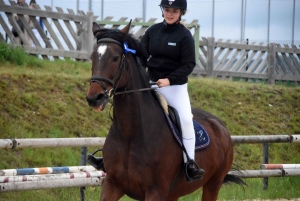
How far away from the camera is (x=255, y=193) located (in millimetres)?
12227

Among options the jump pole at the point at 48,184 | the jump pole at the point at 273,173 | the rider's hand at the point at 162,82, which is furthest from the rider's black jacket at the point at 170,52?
the jump pole at the point at 273,173

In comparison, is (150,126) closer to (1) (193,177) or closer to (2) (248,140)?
(1) (193,177)

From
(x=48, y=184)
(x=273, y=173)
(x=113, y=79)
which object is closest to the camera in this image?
(x=113, y=79)

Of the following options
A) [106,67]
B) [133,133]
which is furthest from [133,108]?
[106,67]

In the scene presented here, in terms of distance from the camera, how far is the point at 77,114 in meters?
13.7

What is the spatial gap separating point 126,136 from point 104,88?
867 mm

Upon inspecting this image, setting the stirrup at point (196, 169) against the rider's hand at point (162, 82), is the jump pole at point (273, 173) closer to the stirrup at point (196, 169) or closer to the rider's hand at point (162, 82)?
the stirrup at point (196, 169)

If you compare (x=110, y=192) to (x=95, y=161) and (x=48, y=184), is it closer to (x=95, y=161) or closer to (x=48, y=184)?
(x=95, y=161)

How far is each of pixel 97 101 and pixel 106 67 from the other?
0.46 metres

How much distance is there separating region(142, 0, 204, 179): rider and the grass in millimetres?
3438

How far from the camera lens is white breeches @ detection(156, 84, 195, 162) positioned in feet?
24.8

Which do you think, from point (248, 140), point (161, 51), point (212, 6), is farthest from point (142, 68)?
point (212, 6)

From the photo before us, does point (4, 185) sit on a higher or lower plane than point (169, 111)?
lower

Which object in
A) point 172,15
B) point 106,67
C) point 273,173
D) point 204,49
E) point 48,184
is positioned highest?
point 172,15
